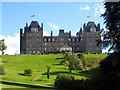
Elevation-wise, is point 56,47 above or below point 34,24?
below

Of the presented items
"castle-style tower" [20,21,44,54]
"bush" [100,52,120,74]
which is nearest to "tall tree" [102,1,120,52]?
"bush" [100,52,120,74]

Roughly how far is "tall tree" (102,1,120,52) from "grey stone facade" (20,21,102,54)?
121491 millimetres

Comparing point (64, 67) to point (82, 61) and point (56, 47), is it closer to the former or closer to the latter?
point (82, 61)

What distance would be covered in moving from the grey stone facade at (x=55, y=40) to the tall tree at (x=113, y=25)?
121 metres

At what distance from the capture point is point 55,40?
17325 cm

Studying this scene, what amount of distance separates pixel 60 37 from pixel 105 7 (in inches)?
5285

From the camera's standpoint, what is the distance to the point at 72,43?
6929 inches

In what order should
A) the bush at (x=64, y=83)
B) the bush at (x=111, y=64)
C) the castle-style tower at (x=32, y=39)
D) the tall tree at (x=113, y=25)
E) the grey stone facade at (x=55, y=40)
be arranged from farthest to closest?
1. the grey stone facade at (x=55, y=40)
2. the castle-style tower at (x=32, y=39)
3. the bush at (x=64, y=83)
4. the tall tree at (x=113, y=25)
5. the bush at (x=111, y=64)

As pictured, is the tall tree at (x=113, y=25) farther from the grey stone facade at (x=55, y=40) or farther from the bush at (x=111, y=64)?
the grey stone facade at (x=55, y=40)

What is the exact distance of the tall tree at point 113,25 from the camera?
1481 inches

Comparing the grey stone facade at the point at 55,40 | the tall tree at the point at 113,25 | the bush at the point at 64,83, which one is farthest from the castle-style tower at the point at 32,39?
the tall tree at the point at 113,25

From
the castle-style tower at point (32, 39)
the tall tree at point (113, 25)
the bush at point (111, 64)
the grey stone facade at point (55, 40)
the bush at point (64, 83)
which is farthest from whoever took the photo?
the grey stone facade at point (55, 40)

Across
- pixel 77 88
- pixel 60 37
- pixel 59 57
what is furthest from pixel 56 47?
pixel 77 88

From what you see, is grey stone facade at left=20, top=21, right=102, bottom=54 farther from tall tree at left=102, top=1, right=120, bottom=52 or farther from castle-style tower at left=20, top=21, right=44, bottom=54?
tall tree at left=102, top=1, right=120, bottom=52
